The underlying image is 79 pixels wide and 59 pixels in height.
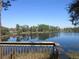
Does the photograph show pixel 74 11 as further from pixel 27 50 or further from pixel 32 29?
pixel 32 29

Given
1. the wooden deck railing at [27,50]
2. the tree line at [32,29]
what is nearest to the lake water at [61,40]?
the wooden deck railing at [27,50]

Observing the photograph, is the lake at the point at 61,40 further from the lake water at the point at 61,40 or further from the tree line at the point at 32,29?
the tree line at the point at 32,29

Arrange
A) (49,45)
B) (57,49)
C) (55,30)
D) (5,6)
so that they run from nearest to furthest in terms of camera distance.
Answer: (57,49)
(49,45)
(5,6)
(55,30)

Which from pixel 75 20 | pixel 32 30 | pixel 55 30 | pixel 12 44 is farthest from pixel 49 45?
pixel 55 30

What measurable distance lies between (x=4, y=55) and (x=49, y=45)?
1.79 meters

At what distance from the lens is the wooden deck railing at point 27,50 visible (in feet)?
26.2

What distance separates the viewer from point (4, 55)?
8.25 m

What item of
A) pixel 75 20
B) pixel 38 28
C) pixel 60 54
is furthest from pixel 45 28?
pixel 60 54

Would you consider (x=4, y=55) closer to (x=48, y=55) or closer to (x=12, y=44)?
(x=12, y=44)

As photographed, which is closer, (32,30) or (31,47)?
(31,47)

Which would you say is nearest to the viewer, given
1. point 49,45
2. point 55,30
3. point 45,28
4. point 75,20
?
point 49,45

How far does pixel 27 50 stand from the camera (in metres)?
8.44

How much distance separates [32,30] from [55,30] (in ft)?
91.6

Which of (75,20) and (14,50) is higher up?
(75,20)
